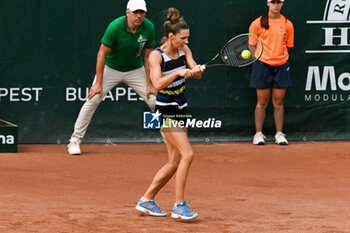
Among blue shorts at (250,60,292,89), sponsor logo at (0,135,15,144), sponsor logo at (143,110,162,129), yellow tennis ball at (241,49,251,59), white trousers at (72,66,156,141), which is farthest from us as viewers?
sponsor logo at (143,110,162,129)

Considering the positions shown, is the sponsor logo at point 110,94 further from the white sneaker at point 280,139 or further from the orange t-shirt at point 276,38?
the white sneaker at point 280,139

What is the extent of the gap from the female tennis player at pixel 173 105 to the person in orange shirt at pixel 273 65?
3.87m

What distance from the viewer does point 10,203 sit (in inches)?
272

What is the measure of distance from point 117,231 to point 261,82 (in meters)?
4.98

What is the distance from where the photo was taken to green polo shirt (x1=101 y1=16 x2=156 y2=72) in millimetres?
9102

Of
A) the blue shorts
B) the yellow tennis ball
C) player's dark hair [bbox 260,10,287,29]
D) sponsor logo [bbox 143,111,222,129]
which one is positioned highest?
player's dark hair [bbox 260,10,287,29]

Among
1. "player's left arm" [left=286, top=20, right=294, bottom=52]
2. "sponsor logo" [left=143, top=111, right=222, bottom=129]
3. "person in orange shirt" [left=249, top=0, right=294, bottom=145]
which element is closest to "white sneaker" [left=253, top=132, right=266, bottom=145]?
"person in orange shirt" [left=249, top=0, right=294, bottom=145]

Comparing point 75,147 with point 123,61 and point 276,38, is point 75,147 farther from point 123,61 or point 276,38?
point 276,38

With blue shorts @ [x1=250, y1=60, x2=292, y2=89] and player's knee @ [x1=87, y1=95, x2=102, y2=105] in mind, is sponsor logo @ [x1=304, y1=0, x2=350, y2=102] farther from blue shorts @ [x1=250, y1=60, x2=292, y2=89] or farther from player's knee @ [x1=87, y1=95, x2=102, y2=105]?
player's knee @ [x1=87, y1=95, x2=102, y2=105]

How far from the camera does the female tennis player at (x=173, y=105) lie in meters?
6.29

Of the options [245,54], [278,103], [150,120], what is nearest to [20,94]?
[150,120]

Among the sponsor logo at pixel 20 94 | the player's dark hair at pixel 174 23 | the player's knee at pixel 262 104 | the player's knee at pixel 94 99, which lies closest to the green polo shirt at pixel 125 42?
the player's knee at pixel 94 99

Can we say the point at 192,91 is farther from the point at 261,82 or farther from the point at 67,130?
the point at 67,130

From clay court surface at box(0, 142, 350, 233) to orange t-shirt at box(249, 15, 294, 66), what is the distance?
1.20 metres
